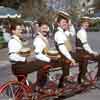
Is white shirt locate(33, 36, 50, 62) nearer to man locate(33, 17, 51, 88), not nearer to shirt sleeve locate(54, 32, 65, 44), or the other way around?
man locate(33, 17, 51, 88)

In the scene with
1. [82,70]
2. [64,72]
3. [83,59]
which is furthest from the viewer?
[82,70]

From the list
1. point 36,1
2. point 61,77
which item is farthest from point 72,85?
point 36,1

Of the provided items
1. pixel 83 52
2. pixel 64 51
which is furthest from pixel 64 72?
pixel 83 52

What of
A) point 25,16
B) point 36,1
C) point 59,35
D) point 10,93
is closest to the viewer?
point 10,93

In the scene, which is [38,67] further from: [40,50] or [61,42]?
[61,42]

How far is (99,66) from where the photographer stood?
909 cm

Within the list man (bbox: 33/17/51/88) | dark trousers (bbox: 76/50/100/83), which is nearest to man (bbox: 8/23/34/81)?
man (bbox: 33/17/51/88)

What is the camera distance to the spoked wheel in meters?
6.97

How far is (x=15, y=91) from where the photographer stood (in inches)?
280

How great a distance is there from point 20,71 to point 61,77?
104cm

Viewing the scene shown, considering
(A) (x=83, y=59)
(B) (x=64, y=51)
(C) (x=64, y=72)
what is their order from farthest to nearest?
(A) (x=83, y=59)
(C) (x=64, y=72)
(B) (x=64, y=51)

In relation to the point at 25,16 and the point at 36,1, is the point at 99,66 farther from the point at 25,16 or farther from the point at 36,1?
the point at 36,1

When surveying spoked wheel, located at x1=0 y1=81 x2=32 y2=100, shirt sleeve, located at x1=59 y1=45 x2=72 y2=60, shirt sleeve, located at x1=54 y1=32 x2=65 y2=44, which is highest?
shirt sleeve, located at x1=54 y1=32 x2=65 y2=44

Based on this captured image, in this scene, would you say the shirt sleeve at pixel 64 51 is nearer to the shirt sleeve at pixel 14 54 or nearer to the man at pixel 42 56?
the man at pixel 42 56
